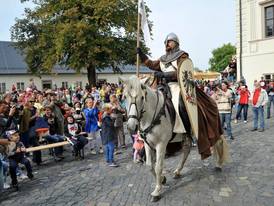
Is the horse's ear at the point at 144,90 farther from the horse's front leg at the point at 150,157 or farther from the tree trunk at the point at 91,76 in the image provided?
the tree trunk at the point at 91,76

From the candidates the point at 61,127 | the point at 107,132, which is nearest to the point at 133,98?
the point at 107,132

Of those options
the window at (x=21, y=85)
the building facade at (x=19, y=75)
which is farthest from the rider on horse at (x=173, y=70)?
the window at (x=21, y=85)

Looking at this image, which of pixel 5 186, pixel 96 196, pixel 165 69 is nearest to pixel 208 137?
pixel 165 69

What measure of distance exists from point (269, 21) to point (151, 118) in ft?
65.7

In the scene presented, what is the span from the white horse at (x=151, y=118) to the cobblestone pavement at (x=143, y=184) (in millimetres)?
546

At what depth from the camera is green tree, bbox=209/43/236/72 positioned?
283 feet

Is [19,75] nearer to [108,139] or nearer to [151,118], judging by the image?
Result: [108,139]

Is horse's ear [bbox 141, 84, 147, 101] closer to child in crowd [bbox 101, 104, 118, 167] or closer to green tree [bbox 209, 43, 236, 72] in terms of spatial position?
child in crowd [bbox 101, 104, 118, 167]

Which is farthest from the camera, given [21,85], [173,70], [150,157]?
[21,85]

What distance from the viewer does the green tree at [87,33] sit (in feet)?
85.5

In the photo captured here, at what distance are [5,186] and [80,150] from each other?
2873 millimetres

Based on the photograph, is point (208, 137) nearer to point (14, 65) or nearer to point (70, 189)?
point (70, 189)

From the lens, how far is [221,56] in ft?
292

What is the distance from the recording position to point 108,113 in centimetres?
872
